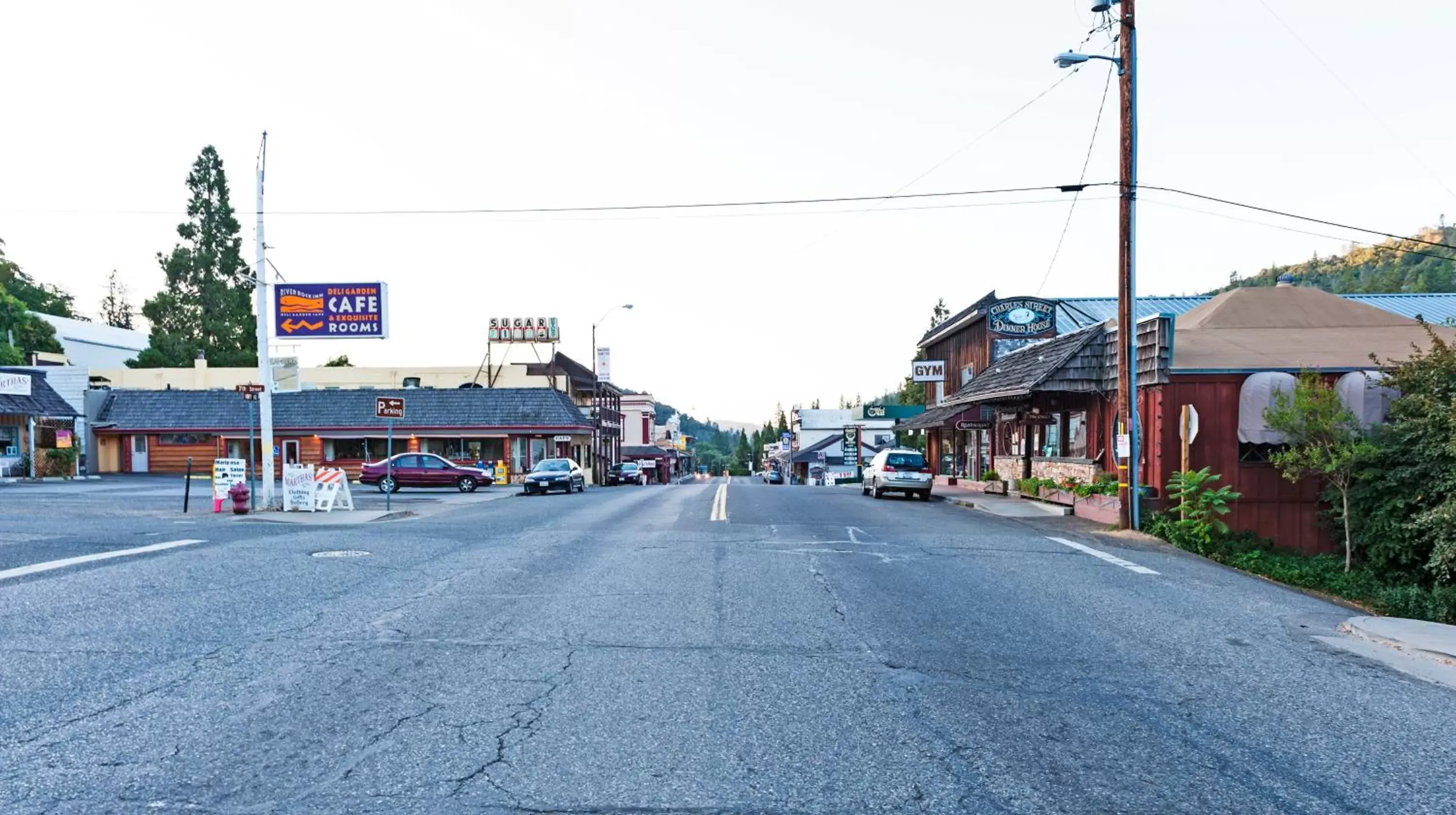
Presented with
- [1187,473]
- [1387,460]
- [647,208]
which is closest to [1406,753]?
[1387,460]

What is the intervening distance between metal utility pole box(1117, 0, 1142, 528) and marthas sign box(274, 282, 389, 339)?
59.1 ft

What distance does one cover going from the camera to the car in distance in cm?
2936

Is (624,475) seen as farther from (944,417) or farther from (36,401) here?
(36,401)

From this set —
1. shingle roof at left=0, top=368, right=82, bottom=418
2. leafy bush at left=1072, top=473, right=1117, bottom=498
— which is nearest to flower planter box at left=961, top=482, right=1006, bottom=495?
leafy bush at left=1072, top=473, right=1117, bottom=498

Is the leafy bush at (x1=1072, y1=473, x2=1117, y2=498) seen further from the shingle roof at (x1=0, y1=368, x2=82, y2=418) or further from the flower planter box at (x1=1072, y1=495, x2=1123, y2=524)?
the shingle roof at (x1=0, y1=368, x2=82, y2=418)

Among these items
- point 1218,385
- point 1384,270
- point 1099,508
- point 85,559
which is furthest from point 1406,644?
point 1384,270

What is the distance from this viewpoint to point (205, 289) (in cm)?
6800

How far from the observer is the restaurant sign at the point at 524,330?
59625 mm

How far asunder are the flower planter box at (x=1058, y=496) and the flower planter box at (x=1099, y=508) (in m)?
0.33

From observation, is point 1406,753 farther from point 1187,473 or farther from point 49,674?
point 1187,473

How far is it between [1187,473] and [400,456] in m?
29.0

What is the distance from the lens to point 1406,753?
5.30 m

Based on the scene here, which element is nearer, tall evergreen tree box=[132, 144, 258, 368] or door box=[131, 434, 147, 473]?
door box=[131, 434, 147, 473]

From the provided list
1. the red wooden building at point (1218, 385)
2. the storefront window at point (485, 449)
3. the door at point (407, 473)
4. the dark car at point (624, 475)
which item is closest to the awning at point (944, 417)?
the red wooden building at point (1218, 385)
